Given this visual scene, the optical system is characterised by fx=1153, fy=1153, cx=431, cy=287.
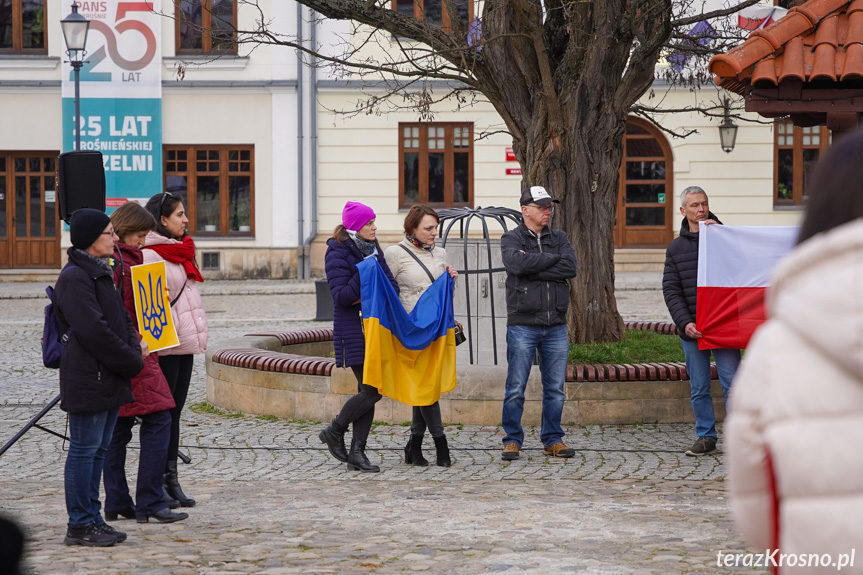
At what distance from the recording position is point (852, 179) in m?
2.05

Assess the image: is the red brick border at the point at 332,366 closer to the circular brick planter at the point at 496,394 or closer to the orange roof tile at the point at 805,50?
the circular brick planter at the point at 496,394

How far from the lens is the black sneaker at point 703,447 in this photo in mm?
8078

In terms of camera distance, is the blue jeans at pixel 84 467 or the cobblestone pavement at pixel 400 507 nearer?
the cobblestone pavement at pixel 400 507

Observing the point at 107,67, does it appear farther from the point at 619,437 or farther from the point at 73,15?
the point at 619,437

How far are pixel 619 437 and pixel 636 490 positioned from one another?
67.8 inches

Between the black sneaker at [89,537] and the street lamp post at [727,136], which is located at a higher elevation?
the street lamp post at [727,136]

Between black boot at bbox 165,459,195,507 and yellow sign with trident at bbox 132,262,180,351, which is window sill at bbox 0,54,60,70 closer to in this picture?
yellow sign with trident at bbox 132,262,180,351

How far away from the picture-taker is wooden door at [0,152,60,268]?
90.2ft

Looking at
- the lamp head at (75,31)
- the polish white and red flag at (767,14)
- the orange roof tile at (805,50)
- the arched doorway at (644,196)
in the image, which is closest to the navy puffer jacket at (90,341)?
the orange roof tile at (805,50)

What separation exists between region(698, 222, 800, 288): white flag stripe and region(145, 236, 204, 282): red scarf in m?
3.59

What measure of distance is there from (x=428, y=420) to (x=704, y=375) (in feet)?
6.69

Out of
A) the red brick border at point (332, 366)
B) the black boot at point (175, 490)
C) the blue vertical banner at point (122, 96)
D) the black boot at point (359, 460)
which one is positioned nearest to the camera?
the black boot at point (175, 490)

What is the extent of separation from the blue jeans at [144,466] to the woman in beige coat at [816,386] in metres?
4.72

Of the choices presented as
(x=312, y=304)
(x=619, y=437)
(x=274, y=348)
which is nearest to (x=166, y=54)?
(x=312, y=304)
